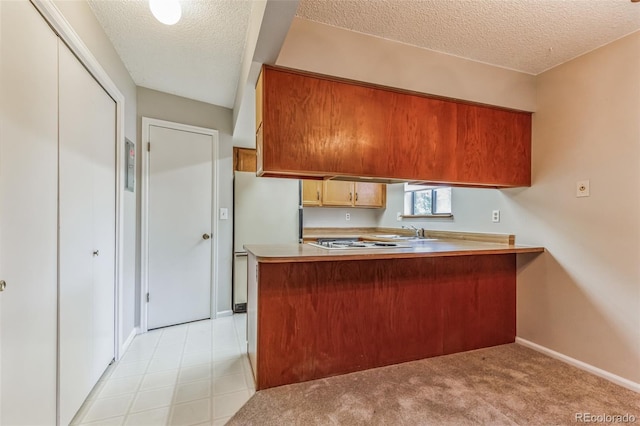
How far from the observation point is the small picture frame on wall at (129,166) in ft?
7.95

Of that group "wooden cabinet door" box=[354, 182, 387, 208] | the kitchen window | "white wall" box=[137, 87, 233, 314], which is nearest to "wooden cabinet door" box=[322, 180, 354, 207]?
"wooden cabinet door" box=[354, 182, 387, 208]

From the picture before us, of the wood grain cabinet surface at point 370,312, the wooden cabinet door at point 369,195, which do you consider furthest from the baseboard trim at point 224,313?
the wooden cabinet door at point 369,195

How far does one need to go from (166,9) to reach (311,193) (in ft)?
9.22

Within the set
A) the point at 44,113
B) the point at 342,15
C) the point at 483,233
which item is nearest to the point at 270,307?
the point at 44,113

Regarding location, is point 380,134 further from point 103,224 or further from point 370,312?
point 103,224

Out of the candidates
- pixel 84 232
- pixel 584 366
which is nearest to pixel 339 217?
pixel 584 366

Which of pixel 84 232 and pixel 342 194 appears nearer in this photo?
pixel 84 232

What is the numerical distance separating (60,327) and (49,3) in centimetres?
149

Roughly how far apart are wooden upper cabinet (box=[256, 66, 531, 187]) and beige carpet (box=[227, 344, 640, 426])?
4.57ft

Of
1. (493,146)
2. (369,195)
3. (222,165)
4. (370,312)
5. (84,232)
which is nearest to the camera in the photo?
(84,232)

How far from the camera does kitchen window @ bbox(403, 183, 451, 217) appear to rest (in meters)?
3.40

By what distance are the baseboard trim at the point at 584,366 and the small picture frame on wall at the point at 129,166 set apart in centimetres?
364

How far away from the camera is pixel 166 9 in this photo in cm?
153

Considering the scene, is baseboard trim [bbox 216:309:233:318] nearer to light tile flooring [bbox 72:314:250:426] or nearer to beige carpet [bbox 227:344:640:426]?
light tile flooring [bbox 72:314:250:426]
